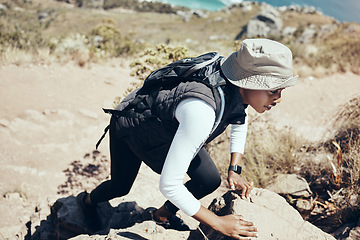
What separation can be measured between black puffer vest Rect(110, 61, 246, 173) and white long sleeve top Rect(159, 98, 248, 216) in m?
0.06

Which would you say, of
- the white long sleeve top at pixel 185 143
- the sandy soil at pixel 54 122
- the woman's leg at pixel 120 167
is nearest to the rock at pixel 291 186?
the sandy soil at pixel 54 122

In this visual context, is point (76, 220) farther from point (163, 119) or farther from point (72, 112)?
point (72, 112)

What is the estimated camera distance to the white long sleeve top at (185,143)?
1.46 meters

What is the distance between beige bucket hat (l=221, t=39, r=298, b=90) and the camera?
1573 millimetres

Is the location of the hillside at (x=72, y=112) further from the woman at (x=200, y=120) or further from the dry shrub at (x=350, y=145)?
the woman at (x=200, y=120)

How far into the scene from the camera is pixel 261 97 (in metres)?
1.68

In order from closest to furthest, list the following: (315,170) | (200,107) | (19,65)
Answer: (200,107), (315,170), (19,65)

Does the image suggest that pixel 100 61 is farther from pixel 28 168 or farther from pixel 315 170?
pixel 315 170

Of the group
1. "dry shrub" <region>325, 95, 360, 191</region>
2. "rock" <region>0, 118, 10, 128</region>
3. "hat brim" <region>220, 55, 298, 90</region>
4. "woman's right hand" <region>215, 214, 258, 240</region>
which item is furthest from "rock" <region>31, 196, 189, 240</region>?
"rock" <region>0, 118, 10, 128</region>

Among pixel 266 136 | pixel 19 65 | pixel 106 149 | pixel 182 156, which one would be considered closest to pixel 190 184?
pixel 182 156

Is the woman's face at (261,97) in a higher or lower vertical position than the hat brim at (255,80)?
lower

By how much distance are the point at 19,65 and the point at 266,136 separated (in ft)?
18.6

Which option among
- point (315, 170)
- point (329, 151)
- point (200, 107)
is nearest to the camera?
point (200, 107)

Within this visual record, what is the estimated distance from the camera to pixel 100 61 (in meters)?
7.79
